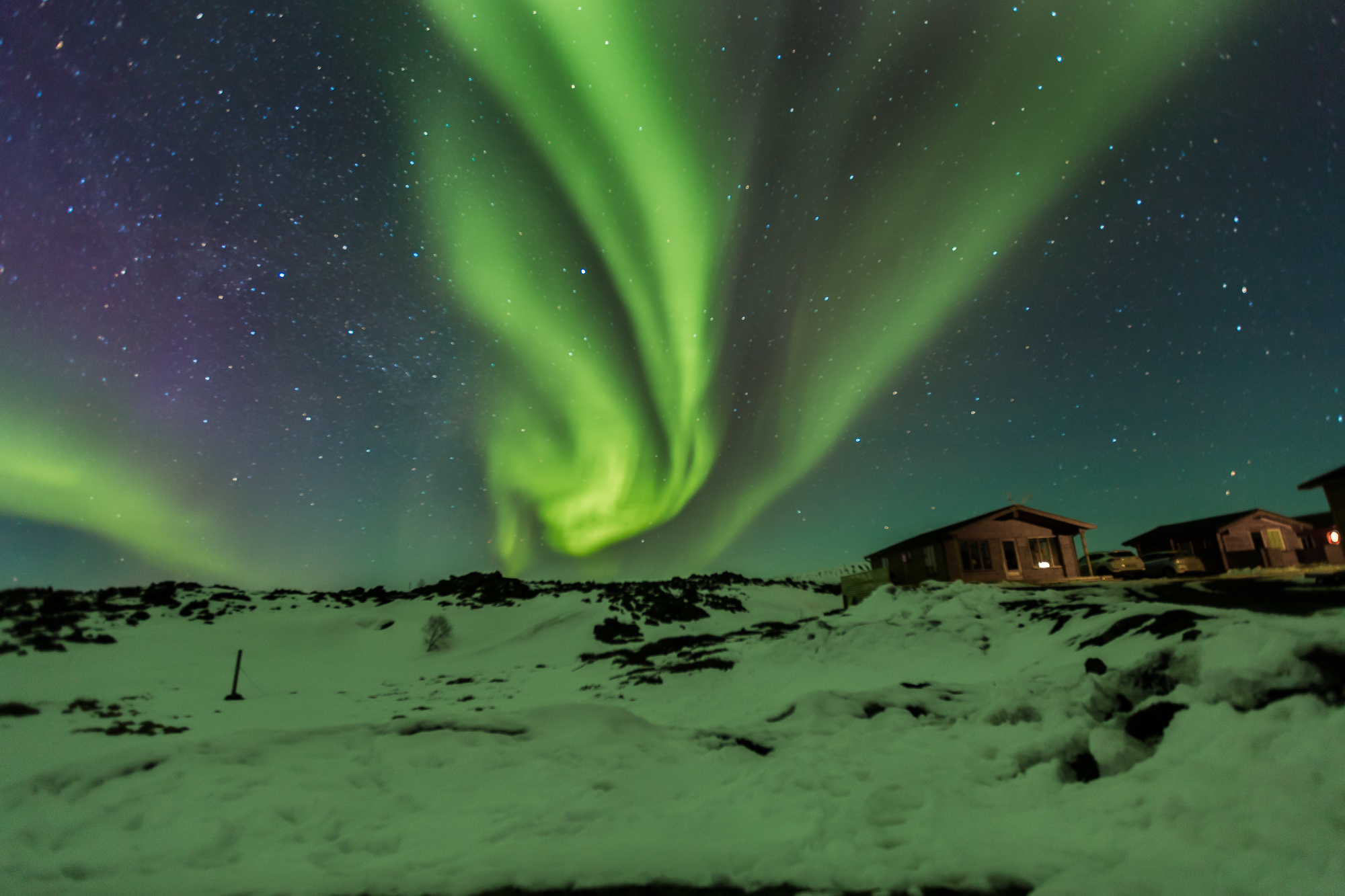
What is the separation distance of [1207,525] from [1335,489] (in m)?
20.4

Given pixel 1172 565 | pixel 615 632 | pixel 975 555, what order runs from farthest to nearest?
1. pixel 975 555
2. pixel 615 632
3. pixel 1172 565

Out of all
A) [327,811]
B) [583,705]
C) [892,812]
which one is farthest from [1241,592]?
[327,811]

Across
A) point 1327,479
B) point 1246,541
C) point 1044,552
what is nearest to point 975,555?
point 1044,552

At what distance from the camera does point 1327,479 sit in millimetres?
20219

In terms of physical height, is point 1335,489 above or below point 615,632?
above

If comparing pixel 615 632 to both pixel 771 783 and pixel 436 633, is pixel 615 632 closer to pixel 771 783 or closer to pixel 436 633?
pixel 436 633

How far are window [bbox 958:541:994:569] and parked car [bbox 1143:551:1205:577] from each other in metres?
7.30

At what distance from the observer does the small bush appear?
3275 centimetres

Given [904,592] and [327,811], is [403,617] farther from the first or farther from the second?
[327,811]

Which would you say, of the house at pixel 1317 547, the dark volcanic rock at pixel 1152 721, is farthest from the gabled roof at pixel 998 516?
the dark volcanic rock at pixel 1152 721

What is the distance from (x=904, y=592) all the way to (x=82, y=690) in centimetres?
2417

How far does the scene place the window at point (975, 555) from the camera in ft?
107

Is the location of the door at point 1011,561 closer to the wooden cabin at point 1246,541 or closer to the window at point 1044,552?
the window at point 1044,552

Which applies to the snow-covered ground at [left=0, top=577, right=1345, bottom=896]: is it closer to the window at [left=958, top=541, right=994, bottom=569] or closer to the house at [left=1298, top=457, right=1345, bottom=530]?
the house at [left=1298, top=457, right=1345, bottom=530]
